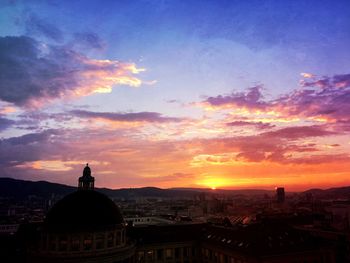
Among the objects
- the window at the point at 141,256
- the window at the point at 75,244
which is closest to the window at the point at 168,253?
the window at the point at 141,256

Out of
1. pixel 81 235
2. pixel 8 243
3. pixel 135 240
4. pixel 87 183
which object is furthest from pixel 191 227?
pixel 8 243

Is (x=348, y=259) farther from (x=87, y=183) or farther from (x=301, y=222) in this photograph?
(x=87, y=183)

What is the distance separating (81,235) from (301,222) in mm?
73123

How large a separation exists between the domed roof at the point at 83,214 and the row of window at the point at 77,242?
1185 millimetres

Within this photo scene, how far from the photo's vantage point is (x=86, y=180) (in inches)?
2648

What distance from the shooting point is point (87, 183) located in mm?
67562

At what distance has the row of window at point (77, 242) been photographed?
52406 millimetres

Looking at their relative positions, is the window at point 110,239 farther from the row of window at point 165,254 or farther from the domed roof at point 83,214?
the row of window at point 165,254

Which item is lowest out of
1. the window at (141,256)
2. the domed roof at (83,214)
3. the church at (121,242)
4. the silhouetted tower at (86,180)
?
the window at (141,256)

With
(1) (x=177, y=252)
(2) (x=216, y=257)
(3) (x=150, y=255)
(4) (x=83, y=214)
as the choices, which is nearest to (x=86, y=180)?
(4) (x=83, y=214)

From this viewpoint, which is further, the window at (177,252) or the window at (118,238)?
the window at (177,252)

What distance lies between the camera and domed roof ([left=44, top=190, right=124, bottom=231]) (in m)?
53.8

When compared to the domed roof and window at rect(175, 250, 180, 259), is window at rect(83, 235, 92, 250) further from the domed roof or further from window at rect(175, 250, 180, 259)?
window at rect(175, 250, 180, 259)

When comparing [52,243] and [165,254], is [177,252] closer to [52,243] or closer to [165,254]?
[165,254]
